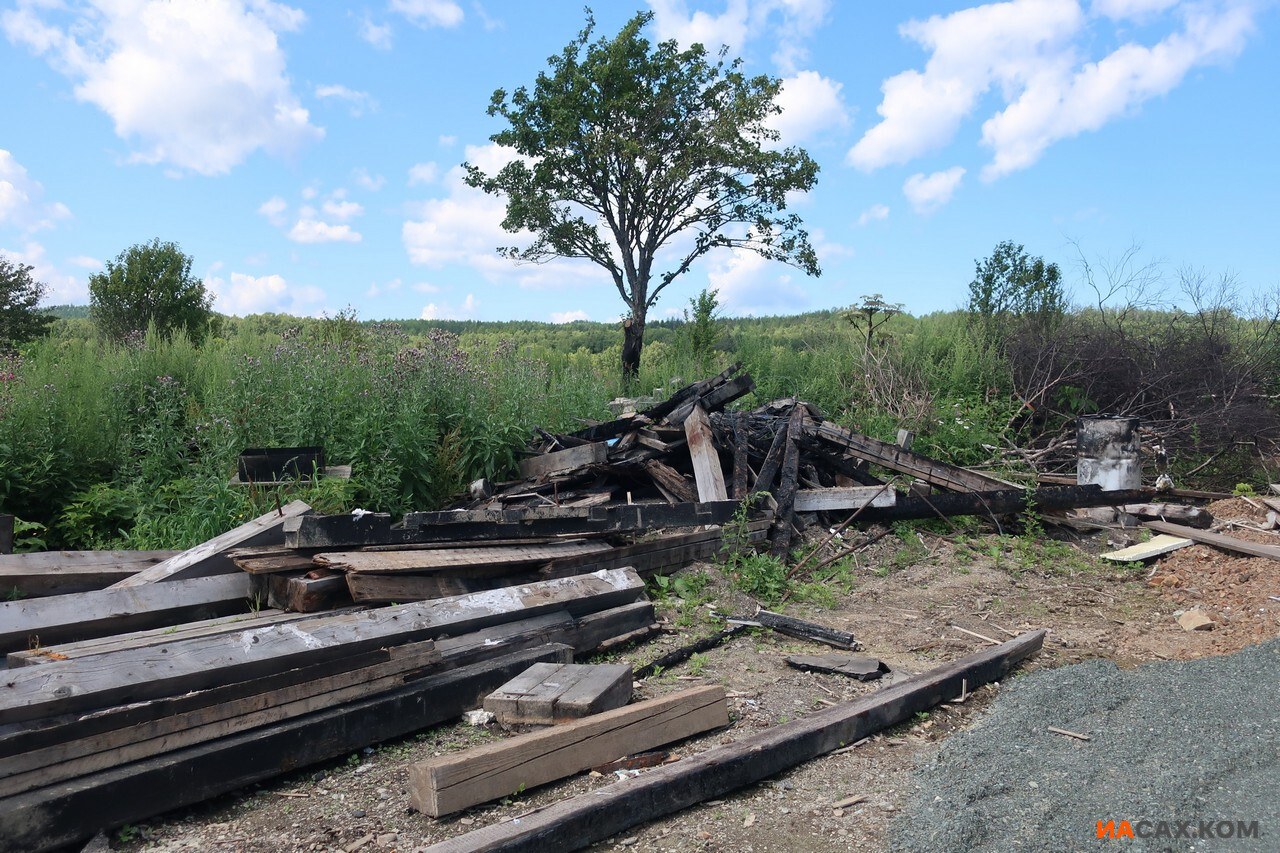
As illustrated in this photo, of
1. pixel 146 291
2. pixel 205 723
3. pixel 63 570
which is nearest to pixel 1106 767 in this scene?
pixel 205 723

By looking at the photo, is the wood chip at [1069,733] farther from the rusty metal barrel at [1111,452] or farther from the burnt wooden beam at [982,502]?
the rusty metal barrel at [1111,452]

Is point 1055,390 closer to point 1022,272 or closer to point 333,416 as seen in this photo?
point 1022,272

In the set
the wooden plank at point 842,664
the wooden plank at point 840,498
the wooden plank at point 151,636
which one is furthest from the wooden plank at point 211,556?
the wooden plank at point 840,498

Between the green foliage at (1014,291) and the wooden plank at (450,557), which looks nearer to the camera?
the wooden plank at (450,557)

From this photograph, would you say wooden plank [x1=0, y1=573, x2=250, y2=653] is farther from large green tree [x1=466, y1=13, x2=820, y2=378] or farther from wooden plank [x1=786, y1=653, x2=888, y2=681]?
large green tree [x1=466, y1=13, x2=820, y2=378]

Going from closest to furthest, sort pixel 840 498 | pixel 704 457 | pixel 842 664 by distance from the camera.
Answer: pixel 842 664 → pixel 704 457 → pixel 840 498

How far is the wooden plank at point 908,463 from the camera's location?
8.84m

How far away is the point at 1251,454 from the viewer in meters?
A: 12.0

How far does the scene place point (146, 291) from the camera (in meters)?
25.2

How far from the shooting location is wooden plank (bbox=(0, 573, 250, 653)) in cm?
395

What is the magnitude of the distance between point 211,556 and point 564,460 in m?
3.77

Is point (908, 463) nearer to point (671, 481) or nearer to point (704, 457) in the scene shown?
point (704, 457)

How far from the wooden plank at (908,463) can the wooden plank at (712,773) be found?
417 centimetres

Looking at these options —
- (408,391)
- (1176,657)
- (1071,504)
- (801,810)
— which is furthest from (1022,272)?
(801,810)
